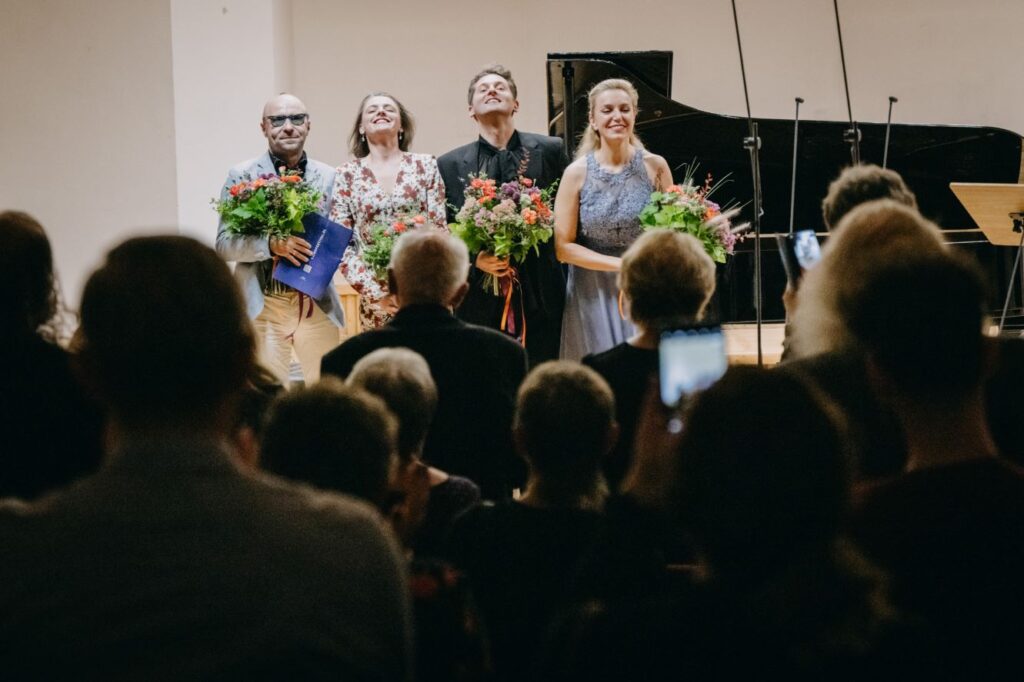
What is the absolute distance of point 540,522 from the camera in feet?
6.37

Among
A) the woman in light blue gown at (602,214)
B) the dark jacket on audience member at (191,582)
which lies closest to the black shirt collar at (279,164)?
the woman in light blue gown at (602,214)

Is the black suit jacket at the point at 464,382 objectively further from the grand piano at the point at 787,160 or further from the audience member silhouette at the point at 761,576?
the grand piano at the point at 787,160

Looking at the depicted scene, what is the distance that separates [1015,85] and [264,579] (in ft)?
33.1

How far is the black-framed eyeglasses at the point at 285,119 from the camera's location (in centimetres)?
539

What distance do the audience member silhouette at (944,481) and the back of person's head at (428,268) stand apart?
171 centimetres

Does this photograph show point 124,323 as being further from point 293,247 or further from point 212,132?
point 212,132

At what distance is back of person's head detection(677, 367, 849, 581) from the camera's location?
3.92 feet

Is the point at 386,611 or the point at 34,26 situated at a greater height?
the point at 34,26

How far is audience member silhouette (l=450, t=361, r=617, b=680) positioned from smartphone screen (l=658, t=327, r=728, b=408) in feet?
1.60

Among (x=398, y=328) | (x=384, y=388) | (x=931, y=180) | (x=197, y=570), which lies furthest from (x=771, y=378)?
(x=931, y=180)

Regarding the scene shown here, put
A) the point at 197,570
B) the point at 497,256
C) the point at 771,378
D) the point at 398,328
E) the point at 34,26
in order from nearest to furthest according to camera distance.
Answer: the point at 197,570 → the point at 771,378 → the point at 398,328 → the point at 497,256 → the point at 34,26

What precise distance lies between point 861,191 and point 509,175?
2617 millimetres

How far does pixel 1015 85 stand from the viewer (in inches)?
387

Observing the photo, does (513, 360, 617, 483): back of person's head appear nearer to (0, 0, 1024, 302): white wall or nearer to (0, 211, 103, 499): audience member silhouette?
(0, 211, 103, 499): audience member silhouette
